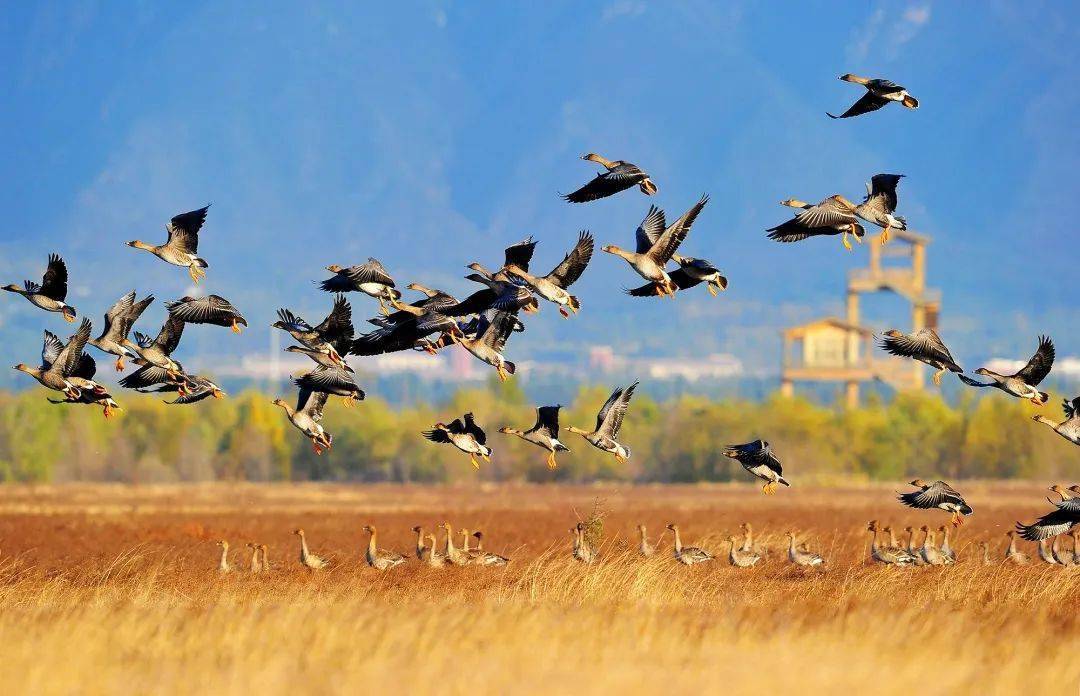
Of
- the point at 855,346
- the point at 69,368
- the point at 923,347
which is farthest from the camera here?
the point at 855,346

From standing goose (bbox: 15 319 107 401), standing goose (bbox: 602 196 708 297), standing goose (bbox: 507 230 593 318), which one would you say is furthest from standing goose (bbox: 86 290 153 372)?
standing goose (bbox: 602 196 708 297)

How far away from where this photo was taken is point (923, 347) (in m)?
24.7

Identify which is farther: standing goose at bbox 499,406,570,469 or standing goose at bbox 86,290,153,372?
standing goose at bbox 499,406,570,469

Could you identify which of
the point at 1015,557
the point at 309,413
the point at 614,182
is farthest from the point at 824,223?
the point at 1015,557

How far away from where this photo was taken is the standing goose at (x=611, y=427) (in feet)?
91.6

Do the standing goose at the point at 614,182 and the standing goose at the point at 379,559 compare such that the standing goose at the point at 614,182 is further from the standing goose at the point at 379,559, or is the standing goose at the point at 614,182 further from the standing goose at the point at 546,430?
Answer: the standing goose at the point at 379,559

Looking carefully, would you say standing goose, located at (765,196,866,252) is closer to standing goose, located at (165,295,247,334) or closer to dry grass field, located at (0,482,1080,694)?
dry grass field, located at (0,482,1080,694)

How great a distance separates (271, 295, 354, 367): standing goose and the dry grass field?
10.8 feet

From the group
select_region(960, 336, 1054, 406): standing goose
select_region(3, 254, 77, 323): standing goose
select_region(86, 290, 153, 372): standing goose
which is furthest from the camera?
select_region(3, 254, 77, 323): standing goose

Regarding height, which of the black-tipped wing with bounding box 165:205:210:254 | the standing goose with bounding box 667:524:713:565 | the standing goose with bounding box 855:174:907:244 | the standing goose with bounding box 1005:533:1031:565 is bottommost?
the standing goose with bounding box 667:524:713:565

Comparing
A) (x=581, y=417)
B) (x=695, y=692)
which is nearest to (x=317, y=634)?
(x=695, y=692)

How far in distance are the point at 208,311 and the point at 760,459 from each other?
8772 mm

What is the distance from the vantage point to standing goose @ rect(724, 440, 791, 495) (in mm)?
29094

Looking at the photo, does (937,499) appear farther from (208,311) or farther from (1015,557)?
(208,311)
